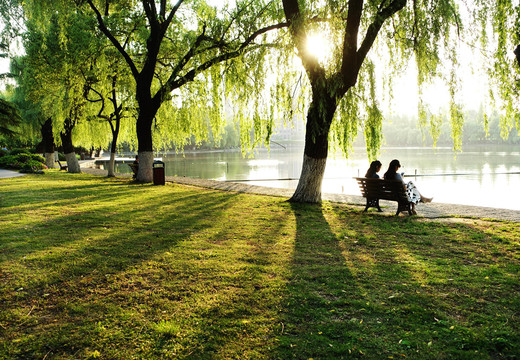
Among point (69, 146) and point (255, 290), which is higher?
point (69, 146)

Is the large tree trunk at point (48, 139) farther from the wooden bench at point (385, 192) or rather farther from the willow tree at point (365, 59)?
the wooden bench at point (385, 192)

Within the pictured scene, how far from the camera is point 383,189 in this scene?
893 centimetres

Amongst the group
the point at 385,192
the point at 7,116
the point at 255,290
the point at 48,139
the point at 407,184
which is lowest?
the point at 255,290

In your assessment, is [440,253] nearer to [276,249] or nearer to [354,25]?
[276,249]

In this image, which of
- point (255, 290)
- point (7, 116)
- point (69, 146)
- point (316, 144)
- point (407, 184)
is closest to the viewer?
point (255, 290)

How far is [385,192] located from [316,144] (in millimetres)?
2300

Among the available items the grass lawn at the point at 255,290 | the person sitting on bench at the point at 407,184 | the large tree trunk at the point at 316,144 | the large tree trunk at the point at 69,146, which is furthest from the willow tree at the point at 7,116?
the large tree trunk at the point at 69,146

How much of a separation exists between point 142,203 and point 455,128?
28.3ft

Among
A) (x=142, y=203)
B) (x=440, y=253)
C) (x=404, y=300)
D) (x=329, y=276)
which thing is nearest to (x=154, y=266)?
(x=329, y=276)

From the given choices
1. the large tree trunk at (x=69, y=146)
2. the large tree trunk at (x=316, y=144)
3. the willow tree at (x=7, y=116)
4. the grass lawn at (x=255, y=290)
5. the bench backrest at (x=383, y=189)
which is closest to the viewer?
the grass lawn at (x=255, y=290)

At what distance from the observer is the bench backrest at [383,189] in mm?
8508

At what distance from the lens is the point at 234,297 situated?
3.93 meters

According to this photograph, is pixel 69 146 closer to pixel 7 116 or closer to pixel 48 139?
pixel 48 139

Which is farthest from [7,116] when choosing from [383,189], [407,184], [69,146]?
[69,146]
